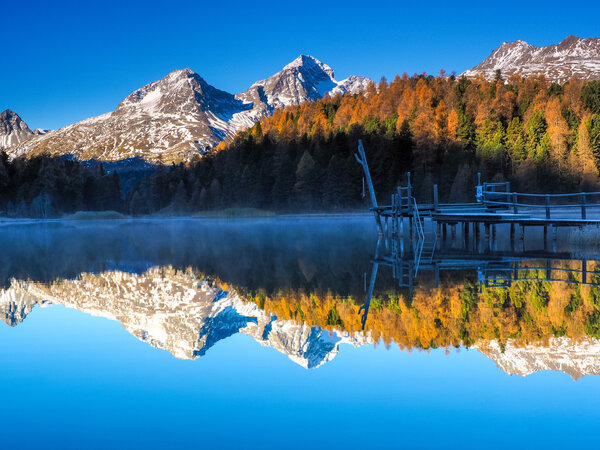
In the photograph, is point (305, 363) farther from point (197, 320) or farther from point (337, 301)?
point (337, 301)

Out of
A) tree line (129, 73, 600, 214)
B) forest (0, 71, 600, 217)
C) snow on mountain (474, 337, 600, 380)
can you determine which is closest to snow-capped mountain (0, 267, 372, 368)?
snow on mountain (474, 337, 600, 380)

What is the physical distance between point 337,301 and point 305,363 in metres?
4.14

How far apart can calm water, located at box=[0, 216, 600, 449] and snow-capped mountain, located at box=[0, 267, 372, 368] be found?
5 cm

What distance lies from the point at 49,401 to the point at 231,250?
17.8m

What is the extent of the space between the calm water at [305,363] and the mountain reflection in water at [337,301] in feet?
0.15

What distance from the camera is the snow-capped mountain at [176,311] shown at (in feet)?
24.4

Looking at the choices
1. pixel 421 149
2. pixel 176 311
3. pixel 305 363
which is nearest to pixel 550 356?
pixel 305 363

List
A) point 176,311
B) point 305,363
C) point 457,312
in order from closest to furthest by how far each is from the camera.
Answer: point 305,363, point 457,312, point 176,311

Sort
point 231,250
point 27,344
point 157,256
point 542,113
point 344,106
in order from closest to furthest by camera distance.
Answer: point 27,344 < point 157,256 < point 231,250 < point 542,113 < point 344,106

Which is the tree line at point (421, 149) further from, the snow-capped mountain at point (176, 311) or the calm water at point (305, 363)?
the calm water at point (305, 363)

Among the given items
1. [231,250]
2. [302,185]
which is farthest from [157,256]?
[302,185]

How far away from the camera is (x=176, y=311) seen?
10.1 metres

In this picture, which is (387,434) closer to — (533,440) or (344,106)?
(533,440)

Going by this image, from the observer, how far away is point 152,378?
632 cm
